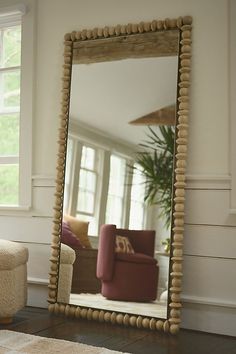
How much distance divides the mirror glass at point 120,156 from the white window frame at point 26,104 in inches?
13.0

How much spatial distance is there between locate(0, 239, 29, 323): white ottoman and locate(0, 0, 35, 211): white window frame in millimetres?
547

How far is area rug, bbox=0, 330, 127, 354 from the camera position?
211 centimetres

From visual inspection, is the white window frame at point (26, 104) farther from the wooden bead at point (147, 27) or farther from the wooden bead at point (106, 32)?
the wooden bead at point (147, 27)

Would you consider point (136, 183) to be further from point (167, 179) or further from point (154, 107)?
point (154, 107)

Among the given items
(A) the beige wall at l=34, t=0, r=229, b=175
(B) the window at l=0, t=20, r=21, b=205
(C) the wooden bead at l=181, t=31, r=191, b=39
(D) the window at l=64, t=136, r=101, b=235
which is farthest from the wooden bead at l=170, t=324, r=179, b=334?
(C) the wooden bead at l=181, t=31, r=191, b=39

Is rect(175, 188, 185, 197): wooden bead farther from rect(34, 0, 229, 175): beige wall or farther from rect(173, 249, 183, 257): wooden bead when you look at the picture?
rect(173, 249, 183, 257): wooden bead

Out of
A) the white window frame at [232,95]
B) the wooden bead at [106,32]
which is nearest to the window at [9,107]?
the wooden bead at [106,32]

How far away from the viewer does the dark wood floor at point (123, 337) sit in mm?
2266

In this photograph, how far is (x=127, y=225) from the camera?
9.01 feet

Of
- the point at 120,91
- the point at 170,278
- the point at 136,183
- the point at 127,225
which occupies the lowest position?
the point at 170,278

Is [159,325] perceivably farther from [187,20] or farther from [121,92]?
[187,20]

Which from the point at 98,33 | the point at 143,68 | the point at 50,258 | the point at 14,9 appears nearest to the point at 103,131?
the point at 143,68

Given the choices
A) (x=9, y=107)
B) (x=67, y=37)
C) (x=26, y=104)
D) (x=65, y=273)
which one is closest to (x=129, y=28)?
(x=67, y=37)

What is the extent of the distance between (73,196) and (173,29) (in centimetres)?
117
